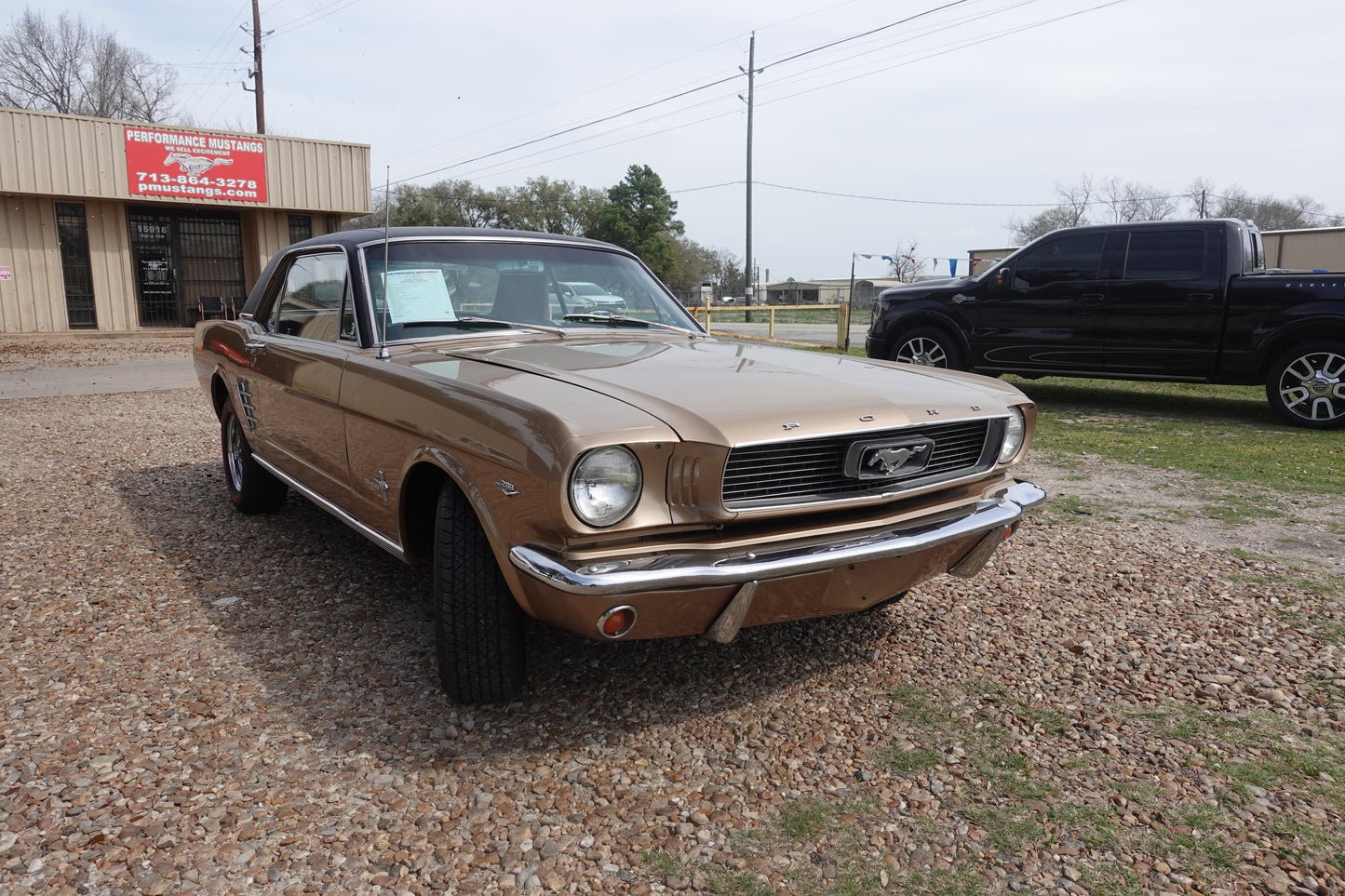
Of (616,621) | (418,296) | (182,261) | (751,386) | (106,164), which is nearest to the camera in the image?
(616,621)

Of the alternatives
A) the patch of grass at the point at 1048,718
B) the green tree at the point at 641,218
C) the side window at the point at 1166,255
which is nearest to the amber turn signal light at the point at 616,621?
the patch of grass at the point at 1048,718

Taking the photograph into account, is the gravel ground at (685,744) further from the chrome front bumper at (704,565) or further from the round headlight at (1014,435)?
the round headlight at (1014,435)

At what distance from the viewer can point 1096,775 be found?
2.52 metres

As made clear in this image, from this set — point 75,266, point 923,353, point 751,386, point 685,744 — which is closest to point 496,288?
point 751,386

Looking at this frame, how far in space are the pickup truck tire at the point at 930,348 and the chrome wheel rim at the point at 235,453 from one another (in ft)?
21.8

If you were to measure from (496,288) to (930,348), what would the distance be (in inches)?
271

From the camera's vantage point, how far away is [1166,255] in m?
8.32

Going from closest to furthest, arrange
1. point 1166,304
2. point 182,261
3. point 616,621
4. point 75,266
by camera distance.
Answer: point 616,621, point 1166,304, point 75,266, point 182,261

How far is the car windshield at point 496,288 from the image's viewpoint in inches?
142

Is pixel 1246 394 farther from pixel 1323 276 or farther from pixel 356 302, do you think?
pixel 356 302

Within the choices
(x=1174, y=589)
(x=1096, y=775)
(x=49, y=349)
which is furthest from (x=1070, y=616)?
(x=49, y=349)

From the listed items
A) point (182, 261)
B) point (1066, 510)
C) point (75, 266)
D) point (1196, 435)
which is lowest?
point (1066, 510)

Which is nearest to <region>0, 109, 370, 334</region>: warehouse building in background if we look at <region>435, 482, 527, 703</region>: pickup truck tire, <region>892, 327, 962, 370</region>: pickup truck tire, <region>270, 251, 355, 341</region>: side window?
<region>892, 327, 962, 370</region>: pickup truck tire

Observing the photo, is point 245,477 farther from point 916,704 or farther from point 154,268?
point 154,268
